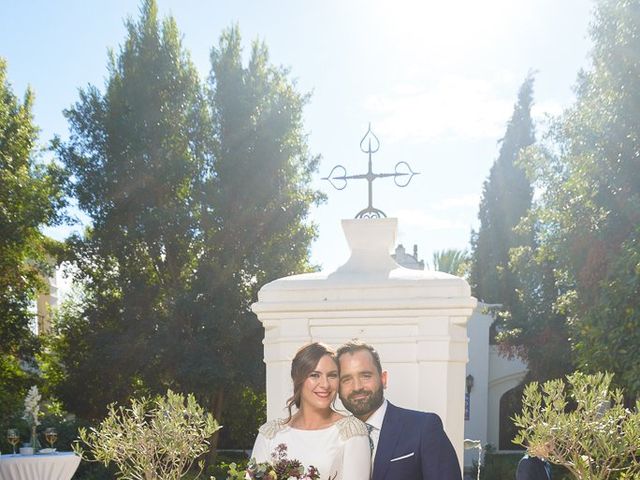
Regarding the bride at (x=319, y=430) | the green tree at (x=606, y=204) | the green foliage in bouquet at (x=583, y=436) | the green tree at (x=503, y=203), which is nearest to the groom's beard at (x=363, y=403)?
the bride at (x=319, y=430)

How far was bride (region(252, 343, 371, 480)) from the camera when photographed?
3.48m

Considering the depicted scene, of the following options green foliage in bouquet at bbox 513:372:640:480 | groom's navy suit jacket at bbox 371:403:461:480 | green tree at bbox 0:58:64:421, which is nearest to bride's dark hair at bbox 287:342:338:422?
groom's navy suit jacket at bbox 371:403:461:480

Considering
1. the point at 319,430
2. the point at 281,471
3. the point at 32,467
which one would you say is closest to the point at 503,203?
the point at 32,467

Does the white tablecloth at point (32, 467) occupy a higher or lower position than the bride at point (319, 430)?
lower

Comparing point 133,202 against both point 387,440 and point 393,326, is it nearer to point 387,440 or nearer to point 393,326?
point 393,326

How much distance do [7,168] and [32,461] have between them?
830cm

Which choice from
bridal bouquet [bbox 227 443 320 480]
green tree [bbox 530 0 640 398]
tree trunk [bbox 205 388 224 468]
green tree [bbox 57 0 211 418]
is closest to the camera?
bridal bouquet [bbox 227 443 320 480]

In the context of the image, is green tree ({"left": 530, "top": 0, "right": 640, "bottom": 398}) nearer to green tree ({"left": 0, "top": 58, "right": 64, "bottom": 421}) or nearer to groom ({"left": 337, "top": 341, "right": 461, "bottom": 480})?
groom ({"left": 337, "top": 341, "right": 461, "bottom": 480})

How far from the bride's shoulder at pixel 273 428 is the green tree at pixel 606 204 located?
7339 millimetres

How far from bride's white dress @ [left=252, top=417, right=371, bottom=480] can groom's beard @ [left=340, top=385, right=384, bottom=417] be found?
26 cm

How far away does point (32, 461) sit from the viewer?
346 inches

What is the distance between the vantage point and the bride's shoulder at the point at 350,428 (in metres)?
3.52

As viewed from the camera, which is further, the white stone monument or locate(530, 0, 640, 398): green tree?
locate(530, 0, 640, 398): green tree

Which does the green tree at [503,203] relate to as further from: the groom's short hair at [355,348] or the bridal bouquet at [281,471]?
the bridal bouquet at [281,471]
